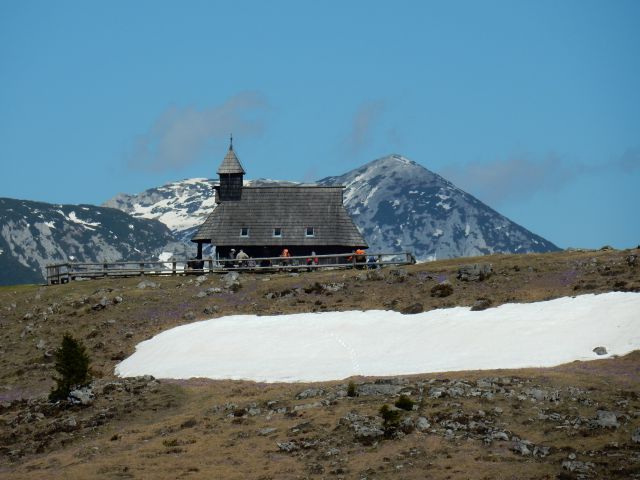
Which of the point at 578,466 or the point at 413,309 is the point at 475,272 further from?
the point at 578,466

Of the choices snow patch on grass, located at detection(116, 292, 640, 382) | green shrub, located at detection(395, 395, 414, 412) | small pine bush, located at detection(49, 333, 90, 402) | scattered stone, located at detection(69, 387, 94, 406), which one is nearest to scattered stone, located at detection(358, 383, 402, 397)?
green shrub, located at detection(395, 395, 414, 412)

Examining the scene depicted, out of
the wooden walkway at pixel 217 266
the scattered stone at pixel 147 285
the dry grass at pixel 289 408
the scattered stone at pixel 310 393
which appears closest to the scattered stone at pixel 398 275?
the dry grass at pixel 289 408

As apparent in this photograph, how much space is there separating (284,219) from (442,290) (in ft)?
103

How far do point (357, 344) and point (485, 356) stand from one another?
792 centimetres

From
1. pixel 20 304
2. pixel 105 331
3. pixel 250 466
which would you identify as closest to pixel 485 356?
pixel 250 466

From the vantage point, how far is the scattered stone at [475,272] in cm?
6581

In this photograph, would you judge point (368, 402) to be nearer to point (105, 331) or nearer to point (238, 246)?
point (105, 331)

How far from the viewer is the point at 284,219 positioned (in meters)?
93.3

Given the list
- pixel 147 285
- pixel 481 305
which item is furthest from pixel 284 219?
pixel 481 305

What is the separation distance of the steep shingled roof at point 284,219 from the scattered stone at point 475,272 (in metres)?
25.5

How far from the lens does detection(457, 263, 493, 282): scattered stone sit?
65.8 m

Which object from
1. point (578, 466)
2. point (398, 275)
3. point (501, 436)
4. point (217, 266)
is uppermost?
point (217, 266)

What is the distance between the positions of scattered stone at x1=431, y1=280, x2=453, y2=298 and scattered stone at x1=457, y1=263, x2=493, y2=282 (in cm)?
187

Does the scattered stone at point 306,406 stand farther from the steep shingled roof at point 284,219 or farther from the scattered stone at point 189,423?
the steep shingled roof at point 284,219
